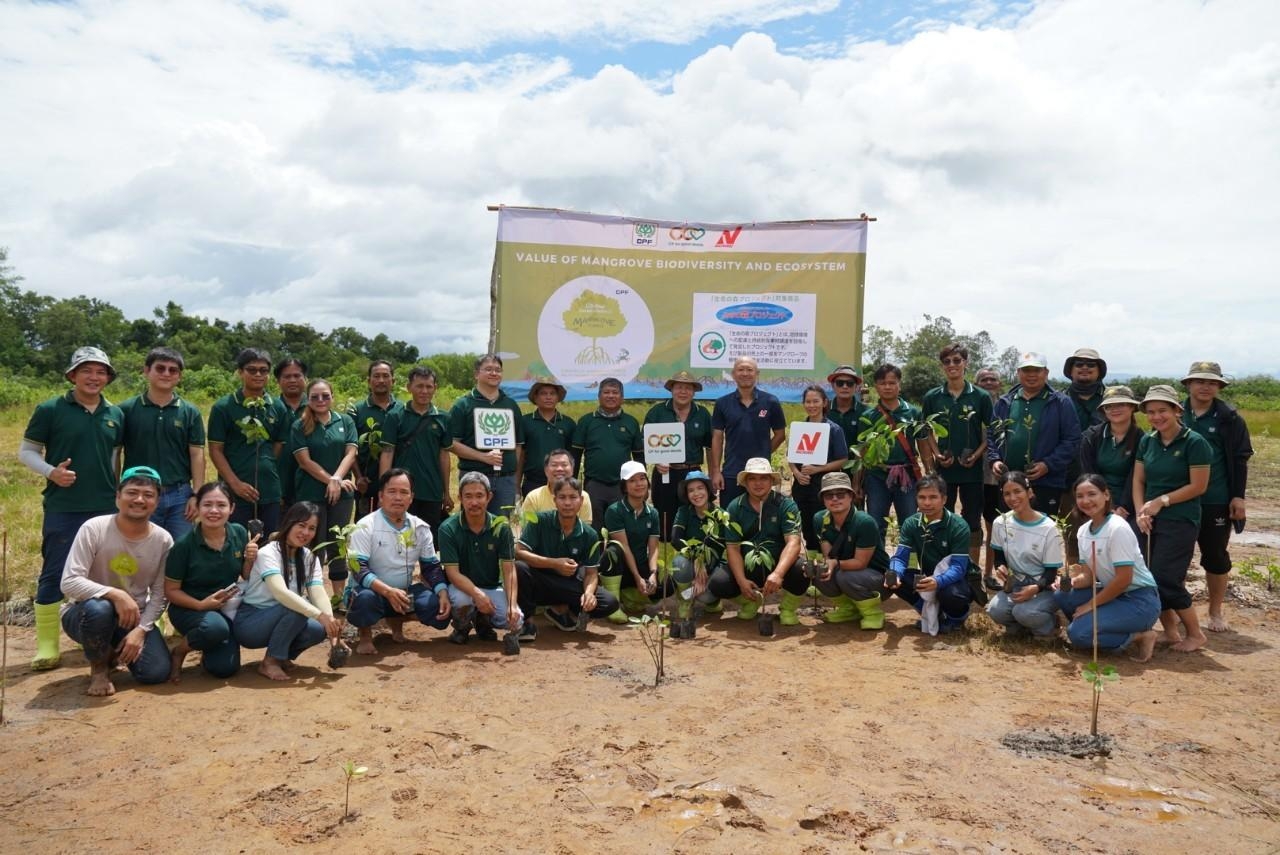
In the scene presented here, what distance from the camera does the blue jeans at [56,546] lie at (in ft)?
17.9

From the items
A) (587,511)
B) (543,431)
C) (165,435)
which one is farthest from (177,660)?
(543,431)

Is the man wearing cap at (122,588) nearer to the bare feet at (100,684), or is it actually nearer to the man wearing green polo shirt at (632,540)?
the bare feet at (100,684)

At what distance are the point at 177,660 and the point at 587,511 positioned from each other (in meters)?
2.89

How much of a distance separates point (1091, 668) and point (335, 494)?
16.1ft

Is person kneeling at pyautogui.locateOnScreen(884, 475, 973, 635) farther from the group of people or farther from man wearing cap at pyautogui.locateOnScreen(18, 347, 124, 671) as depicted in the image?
man wearing cap at pyautogui.locateOnScreen(18, 347, 124, 671)

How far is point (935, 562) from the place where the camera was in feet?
21.0

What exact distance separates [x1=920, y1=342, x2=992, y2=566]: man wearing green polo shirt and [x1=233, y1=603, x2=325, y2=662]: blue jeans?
4.83 metres

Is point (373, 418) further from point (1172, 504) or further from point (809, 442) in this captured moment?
point (1172, 504)

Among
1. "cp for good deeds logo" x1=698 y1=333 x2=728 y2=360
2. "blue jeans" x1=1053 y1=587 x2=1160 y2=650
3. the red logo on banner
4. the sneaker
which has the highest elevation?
the red logo on banner

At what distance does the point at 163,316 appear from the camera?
42.7 m

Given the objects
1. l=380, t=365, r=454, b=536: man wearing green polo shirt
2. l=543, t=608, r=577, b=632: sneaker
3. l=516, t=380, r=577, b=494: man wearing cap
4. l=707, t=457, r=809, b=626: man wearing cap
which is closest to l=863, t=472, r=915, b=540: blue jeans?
l=707, t=457, r=809, b=626: man wearing cap

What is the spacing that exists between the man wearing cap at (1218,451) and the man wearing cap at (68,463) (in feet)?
23.4

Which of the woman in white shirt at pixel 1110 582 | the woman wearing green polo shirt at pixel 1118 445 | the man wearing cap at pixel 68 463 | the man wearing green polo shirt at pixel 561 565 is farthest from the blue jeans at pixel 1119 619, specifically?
the man wearing cap at pixel 68 463

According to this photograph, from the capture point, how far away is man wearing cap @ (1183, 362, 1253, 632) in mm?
6047
